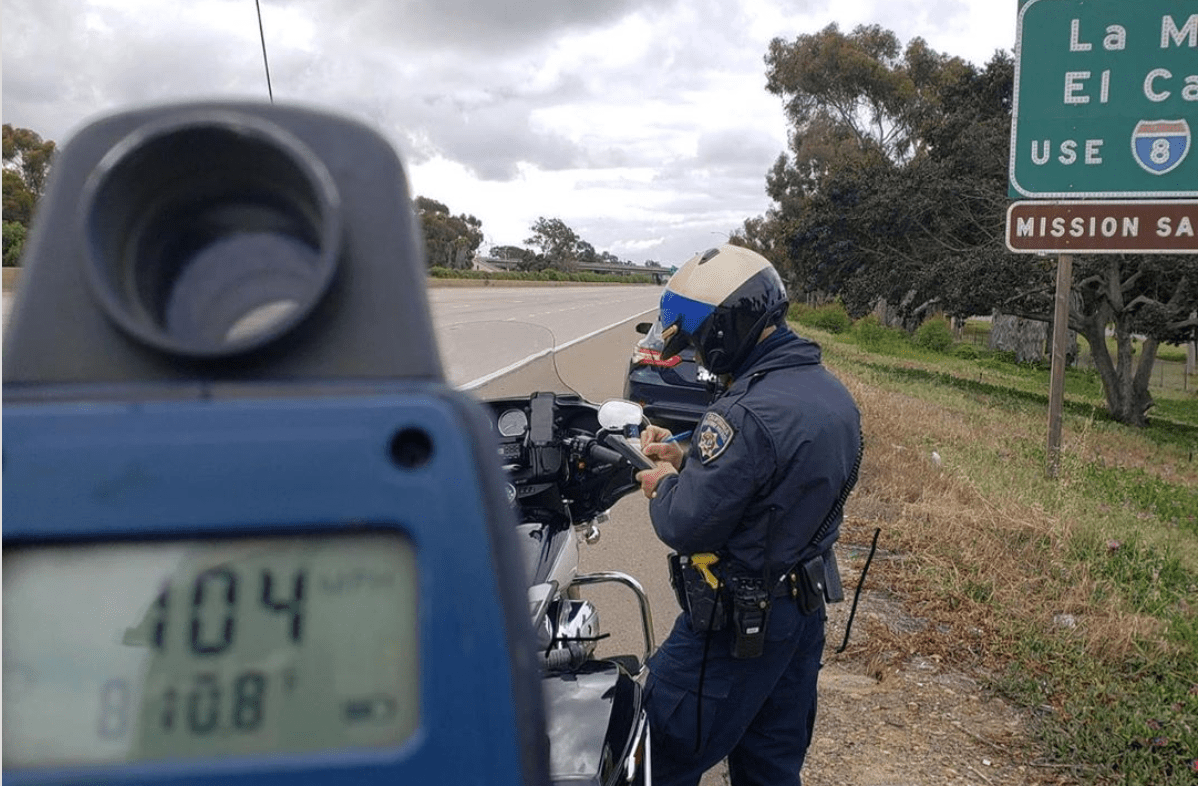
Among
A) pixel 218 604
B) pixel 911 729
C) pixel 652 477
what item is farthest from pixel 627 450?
pixel 911 729

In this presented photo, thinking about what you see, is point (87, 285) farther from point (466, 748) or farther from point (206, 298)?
point (466, 748)

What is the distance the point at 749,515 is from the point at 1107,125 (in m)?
6.86

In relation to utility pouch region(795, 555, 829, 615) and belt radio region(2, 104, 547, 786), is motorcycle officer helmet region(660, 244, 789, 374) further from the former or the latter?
belt radio region(2, 104, 547, 786)

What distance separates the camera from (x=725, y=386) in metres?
2.74

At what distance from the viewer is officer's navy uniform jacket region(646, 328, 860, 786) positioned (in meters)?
2.32

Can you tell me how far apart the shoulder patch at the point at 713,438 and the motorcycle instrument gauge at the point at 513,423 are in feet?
2.10

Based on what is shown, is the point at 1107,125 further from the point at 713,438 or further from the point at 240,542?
the point at 240,542

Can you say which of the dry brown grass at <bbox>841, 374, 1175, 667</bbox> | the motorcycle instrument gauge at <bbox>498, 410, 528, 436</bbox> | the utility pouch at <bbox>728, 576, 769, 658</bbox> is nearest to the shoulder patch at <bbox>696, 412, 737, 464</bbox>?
the utility pouch at <bbox>728, 576, 769, 658</bbox>

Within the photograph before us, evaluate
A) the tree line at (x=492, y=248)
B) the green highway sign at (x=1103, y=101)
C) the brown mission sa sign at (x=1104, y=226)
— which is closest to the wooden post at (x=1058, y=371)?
the brown mission sa sign at (x=1104, y=226)

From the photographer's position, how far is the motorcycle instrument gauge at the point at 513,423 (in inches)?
112

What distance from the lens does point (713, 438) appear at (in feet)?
7.72

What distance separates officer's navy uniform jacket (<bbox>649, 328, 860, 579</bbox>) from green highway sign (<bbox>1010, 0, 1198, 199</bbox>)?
631 centimetres

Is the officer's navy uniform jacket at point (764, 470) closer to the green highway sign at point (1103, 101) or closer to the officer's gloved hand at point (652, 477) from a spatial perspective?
the officer's gloved hand at point (652, 477)

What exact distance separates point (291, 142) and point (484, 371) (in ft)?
11.2
